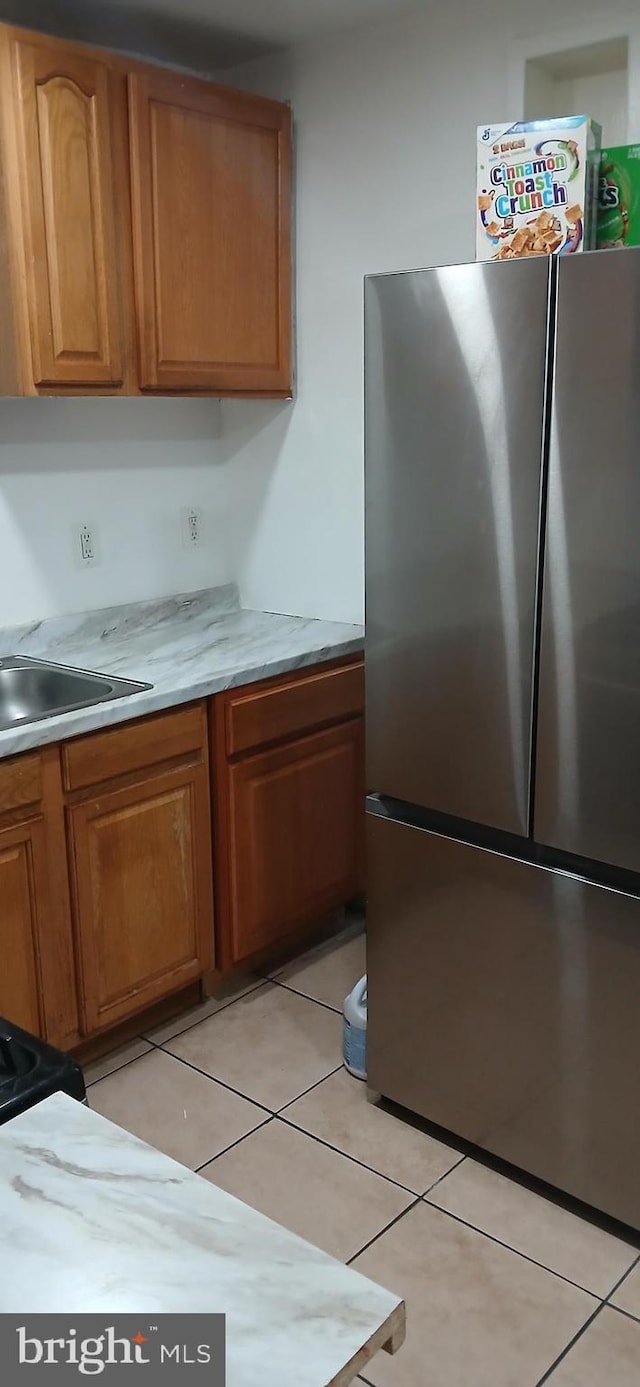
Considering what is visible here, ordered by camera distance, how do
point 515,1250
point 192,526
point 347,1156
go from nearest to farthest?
point 515,1250 < point 347,1156 < point 192,526

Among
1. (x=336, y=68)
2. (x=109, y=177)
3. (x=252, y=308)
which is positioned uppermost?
(x=336, y=68)

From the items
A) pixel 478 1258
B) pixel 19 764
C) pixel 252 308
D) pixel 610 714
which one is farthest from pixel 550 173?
pixel 478 1258

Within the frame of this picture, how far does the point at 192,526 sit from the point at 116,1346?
104 inches

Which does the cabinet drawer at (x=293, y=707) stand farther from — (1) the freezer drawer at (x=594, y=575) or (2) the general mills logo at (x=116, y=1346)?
(2) the general mills logo at (x=116, y=1346)

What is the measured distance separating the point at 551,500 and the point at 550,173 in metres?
0.56

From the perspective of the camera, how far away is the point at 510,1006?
6.81ft

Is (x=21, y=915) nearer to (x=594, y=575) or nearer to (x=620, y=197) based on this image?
(x=594, y=575)

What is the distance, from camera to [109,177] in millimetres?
2428

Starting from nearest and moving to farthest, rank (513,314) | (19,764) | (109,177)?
(513,314)
(19,764)
(109,177)

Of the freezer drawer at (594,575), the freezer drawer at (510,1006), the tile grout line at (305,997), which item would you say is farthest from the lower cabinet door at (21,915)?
the freezer drawer at (594,575)

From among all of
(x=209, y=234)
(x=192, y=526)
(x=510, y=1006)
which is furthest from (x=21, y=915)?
(x=209, y=234)

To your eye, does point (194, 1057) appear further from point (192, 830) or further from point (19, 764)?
point (19, 764)

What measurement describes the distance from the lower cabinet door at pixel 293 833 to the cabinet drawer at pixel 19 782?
564 mm

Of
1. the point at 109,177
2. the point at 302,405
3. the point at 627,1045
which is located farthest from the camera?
the point at 302,405
